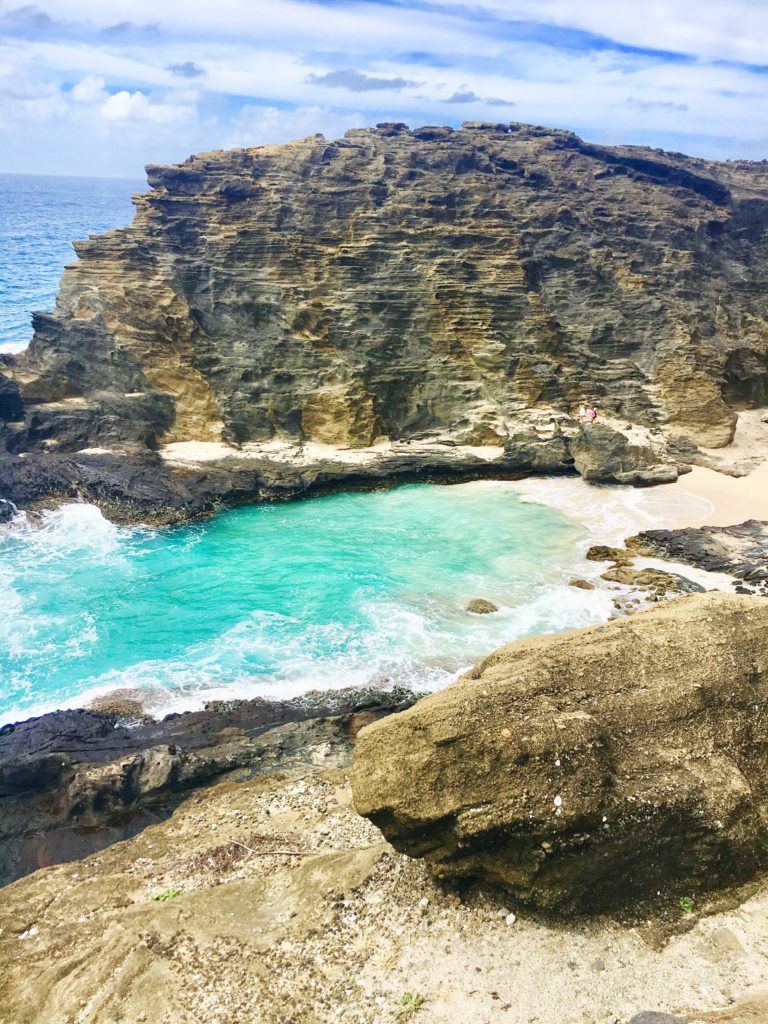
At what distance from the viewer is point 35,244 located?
8962 cm

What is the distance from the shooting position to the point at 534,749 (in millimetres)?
7629

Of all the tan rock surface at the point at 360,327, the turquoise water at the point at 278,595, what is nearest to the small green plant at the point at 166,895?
the turquoise water at the point at 278,595

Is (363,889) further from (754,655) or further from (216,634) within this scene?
(216,634)

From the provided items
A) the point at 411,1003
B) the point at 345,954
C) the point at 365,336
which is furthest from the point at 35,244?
the point at 411,1003

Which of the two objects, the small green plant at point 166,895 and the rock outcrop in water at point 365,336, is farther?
the rock outcrop in water at point 365,336

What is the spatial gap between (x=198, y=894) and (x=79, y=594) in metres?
15.2

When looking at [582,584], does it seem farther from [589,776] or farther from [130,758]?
[589,776]

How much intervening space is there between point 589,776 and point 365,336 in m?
27.4

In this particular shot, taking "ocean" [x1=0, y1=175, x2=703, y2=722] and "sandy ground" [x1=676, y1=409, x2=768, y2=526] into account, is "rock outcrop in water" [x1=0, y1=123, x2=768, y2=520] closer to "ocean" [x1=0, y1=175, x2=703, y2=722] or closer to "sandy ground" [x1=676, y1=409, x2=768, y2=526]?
"sandy ground" [x1=676, y1=409, x2=768, y2=526]

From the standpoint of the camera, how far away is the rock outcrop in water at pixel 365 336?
32.3 m

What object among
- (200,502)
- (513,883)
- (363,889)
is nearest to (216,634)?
(200,502)

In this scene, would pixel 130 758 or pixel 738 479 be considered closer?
pixel 130 758

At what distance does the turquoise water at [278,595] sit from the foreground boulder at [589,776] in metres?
9.53

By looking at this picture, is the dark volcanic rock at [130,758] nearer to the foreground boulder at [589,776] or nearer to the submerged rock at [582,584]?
the foreground boulder at [589,776]
